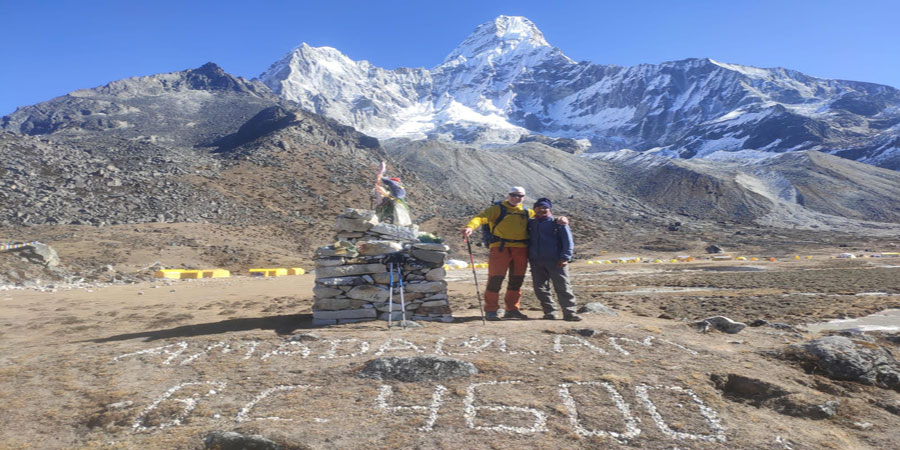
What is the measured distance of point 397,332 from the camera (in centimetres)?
780

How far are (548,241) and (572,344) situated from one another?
2.60 m

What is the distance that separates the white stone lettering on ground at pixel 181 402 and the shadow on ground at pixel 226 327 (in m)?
2.72

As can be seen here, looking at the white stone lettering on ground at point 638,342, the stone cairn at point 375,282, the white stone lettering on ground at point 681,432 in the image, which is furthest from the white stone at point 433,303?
the white stone lettering on ground at point 681,432

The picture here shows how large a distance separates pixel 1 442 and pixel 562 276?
7438 mm

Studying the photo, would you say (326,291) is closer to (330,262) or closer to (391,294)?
(330,262)

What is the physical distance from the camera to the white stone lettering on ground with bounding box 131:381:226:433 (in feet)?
14.5

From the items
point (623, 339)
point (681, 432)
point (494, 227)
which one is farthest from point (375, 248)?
point (681, 432)

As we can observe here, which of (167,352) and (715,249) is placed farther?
(715,249)

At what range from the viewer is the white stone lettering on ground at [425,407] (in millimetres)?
4255

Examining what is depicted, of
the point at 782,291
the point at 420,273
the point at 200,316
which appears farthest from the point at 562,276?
the point at 782,291

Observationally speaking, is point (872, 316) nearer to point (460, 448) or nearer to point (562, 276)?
point (562, 276)

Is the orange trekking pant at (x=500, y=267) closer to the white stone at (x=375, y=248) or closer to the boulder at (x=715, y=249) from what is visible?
the white stone at (x=375, y=248)

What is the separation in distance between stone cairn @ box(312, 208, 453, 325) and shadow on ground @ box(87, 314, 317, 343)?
23.8 inches

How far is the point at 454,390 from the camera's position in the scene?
16.0 feet
